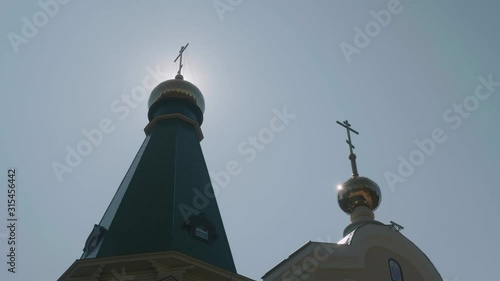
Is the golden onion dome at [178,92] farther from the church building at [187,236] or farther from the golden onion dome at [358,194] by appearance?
the golden onion dome at [358,194]

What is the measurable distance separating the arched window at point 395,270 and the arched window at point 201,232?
3554 mm

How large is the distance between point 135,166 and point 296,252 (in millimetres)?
5467

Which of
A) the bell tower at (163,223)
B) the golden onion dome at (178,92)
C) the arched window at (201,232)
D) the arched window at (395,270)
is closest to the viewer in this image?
the arched window at (395,270)

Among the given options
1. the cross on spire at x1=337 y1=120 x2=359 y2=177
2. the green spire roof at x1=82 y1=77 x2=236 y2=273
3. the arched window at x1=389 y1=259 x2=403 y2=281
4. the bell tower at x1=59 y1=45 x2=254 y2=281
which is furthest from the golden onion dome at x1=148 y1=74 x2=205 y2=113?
the arched window at x1=389 y1=259 x2=403 y2=281

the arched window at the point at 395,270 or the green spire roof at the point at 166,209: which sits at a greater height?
the green spire roof at the point at 166,209

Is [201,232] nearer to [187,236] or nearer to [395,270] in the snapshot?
[187,236]

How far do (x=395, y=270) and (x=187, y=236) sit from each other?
12.2 feet

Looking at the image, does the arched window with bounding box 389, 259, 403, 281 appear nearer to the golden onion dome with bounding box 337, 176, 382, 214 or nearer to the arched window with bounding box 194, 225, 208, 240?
the golden onion dome with bounding box 337, 176, 382, 214

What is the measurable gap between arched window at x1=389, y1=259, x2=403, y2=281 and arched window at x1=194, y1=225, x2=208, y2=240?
11.7 feet

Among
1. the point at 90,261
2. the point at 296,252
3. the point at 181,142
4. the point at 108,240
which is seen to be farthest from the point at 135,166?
the point at 296,252

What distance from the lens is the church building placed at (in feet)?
33.7

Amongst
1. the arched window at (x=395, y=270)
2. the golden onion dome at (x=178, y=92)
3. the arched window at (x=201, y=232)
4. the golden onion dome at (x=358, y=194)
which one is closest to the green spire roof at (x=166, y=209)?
the arched window at (x=201, y=232)

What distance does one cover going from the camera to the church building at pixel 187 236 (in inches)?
404

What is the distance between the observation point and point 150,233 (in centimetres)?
1216
